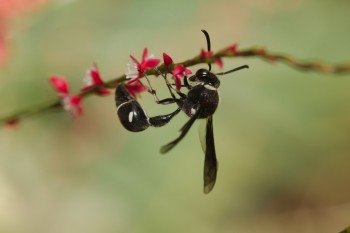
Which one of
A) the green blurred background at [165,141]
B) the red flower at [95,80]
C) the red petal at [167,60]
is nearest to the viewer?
the red petal at [167,60]

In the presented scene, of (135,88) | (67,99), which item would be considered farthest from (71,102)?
(135,88)

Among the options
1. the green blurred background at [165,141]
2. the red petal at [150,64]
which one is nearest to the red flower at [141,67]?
the red petal at [150,64]

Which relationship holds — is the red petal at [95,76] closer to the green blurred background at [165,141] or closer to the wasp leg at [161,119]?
the wasp leg at [161,119]

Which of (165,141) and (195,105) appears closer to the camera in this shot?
(195,105)

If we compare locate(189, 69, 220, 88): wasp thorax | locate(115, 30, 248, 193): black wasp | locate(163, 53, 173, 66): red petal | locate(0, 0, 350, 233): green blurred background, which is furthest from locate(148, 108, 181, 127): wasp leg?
locate(0, 0, 350, 233): green blurred background

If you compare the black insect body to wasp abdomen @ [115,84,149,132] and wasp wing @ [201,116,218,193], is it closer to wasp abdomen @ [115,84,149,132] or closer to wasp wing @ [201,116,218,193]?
wasp abdomen @ [115,84,149,132]

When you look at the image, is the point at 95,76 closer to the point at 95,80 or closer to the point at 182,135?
the point at 95,80

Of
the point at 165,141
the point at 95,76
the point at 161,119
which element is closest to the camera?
the point at 95,76

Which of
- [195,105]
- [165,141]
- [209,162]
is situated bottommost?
[165,141]
